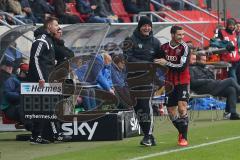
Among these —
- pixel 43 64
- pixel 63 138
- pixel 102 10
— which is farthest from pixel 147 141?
pixel 102 10

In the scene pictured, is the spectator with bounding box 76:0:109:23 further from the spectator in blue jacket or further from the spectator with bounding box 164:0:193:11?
the spectator in blue jacket

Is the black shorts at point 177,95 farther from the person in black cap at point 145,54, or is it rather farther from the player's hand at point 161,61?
the player's hand at point 161,61

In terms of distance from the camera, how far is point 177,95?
1434cm

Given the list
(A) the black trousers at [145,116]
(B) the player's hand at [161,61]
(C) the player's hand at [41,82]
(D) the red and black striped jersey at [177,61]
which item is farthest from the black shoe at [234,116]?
(C) the player's hand at [41,82]

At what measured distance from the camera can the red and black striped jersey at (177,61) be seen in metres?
14.2

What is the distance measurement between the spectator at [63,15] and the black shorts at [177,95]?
36.4ft

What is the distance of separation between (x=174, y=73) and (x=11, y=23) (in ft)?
32.2

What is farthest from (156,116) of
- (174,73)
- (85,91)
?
(174,73)

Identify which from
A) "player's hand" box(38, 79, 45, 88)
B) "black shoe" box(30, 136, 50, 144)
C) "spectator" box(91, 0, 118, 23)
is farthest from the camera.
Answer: "spectator" box(91, 0, 118, 23)

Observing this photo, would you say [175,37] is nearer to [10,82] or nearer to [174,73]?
[174,73]

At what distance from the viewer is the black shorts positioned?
1430 centimetres

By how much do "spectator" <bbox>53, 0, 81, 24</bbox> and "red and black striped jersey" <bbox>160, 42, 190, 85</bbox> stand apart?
11090 millimetres

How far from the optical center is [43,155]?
13352mm

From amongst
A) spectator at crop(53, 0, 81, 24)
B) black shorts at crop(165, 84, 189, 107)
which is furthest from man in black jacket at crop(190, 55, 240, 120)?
spectator at crop(53, 0, 81, 24)
